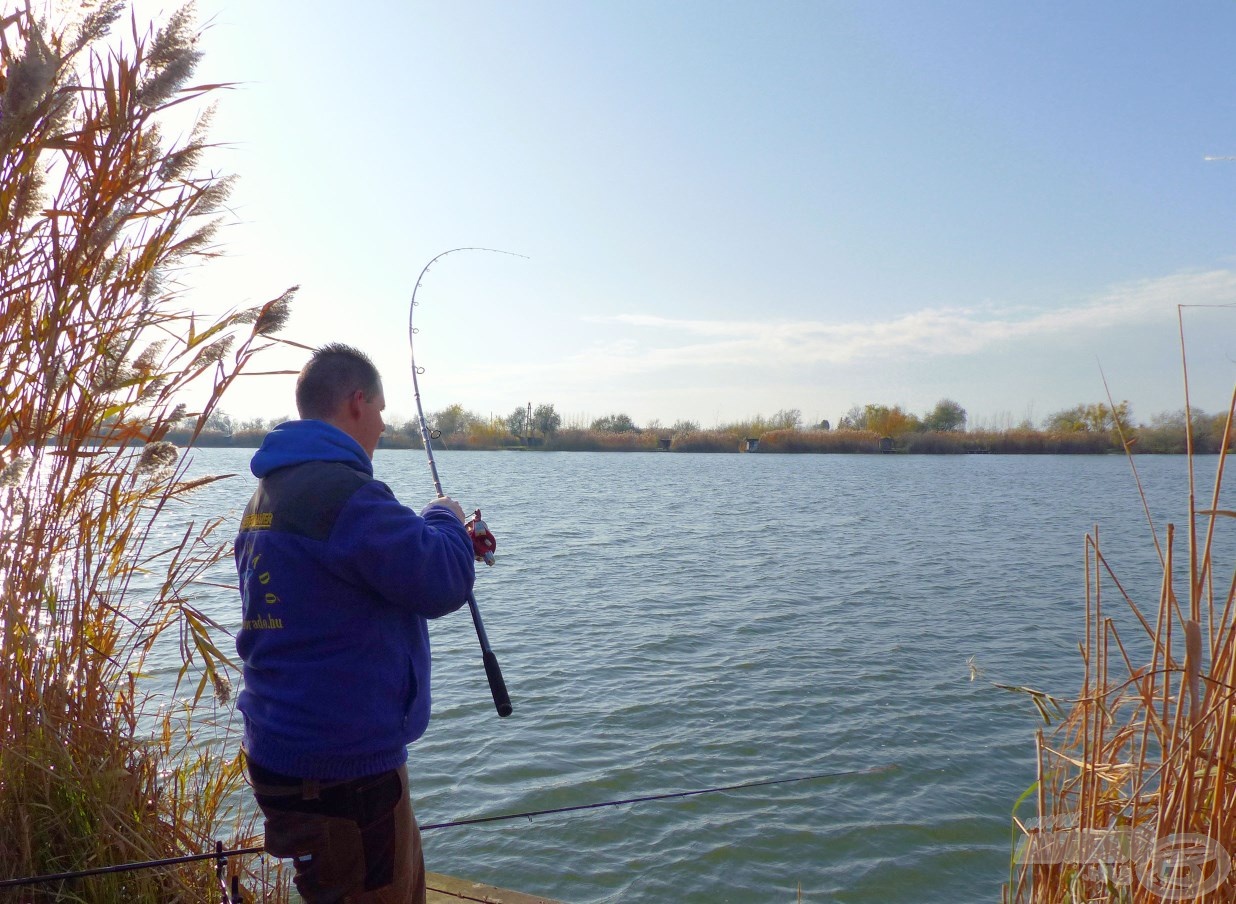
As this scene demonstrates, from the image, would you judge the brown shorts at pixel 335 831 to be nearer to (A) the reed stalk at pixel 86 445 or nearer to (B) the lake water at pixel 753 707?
(A) the reed stalk at pixel 86 445

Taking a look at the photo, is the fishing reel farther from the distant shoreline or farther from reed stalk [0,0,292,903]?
the distant shoreline

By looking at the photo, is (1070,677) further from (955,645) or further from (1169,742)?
(1169,742)

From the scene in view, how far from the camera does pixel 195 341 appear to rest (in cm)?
281

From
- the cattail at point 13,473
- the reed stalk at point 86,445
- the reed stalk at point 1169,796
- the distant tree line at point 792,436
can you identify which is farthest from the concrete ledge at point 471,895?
the distant tree line at point 792,436

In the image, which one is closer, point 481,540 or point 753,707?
point 481,540

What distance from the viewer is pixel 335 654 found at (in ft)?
6.90

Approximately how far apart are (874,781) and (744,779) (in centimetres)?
94

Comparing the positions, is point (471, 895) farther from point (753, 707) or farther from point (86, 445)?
point (753, 707)

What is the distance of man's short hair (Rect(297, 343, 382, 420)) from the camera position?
7.82 ft

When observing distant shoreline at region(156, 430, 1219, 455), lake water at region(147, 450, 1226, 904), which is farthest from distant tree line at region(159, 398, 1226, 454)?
lake water at region(147, 450, 1226, 904)

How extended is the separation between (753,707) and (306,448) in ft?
19.6

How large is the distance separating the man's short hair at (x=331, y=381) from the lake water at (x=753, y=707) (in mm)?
3516

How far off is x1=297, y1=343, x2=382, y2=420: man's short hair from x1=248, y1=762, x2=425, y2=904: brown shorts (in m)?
0.96

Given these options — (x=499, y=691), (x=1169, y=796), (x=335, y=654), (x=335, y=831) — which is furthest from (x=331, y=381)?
(x=1169, y=796)
